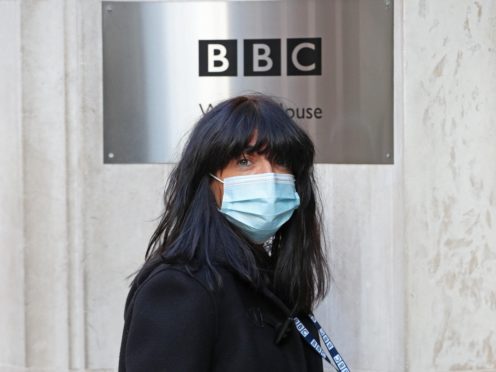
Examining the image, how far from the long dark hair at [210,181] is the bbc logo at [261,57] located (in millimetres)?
1167

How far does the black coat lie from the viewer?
178 centimetres

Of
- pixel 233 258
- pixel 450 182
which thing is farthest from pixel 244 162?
pixel 450 182

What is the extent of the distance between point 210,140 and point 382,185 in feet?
4.65

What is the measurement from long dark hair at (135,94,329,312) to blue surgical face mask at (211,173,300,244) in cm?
3

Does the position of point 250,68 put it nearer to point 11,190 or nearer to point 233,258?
point 11,190

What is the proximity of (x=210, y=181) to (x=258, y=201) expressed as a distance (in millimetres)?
139

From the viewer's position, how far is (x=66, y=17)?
326 centimetres

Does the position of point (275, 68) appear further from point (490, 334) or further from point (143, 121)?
point (490, 334)

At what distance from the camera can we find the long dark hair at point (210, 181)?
1.94 metres

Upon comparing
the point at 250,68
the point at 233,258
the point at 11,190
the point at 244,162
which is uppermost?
the point at 250,68

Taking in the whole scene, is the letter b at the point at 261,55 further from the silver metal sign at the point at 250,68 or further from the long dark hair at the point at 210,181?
the long dark hair at the point at 210,181

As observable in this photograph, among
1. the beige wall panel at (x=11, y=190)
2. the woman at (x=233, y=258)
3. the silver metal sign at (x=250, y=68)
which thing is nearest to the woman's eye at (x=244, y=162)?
the woman at (x=233, y=258)

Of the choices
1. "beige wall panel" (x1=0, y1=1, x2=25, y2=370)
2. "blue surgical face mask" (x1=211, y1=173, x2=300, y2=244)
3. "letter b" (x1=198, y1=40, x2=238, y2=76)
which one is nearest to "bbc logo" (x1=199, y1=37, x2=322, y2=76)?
"letter b" (x1=198, y1=40, x2=238, y2=76)

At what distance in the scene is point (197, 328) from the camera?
1788 millimetres
